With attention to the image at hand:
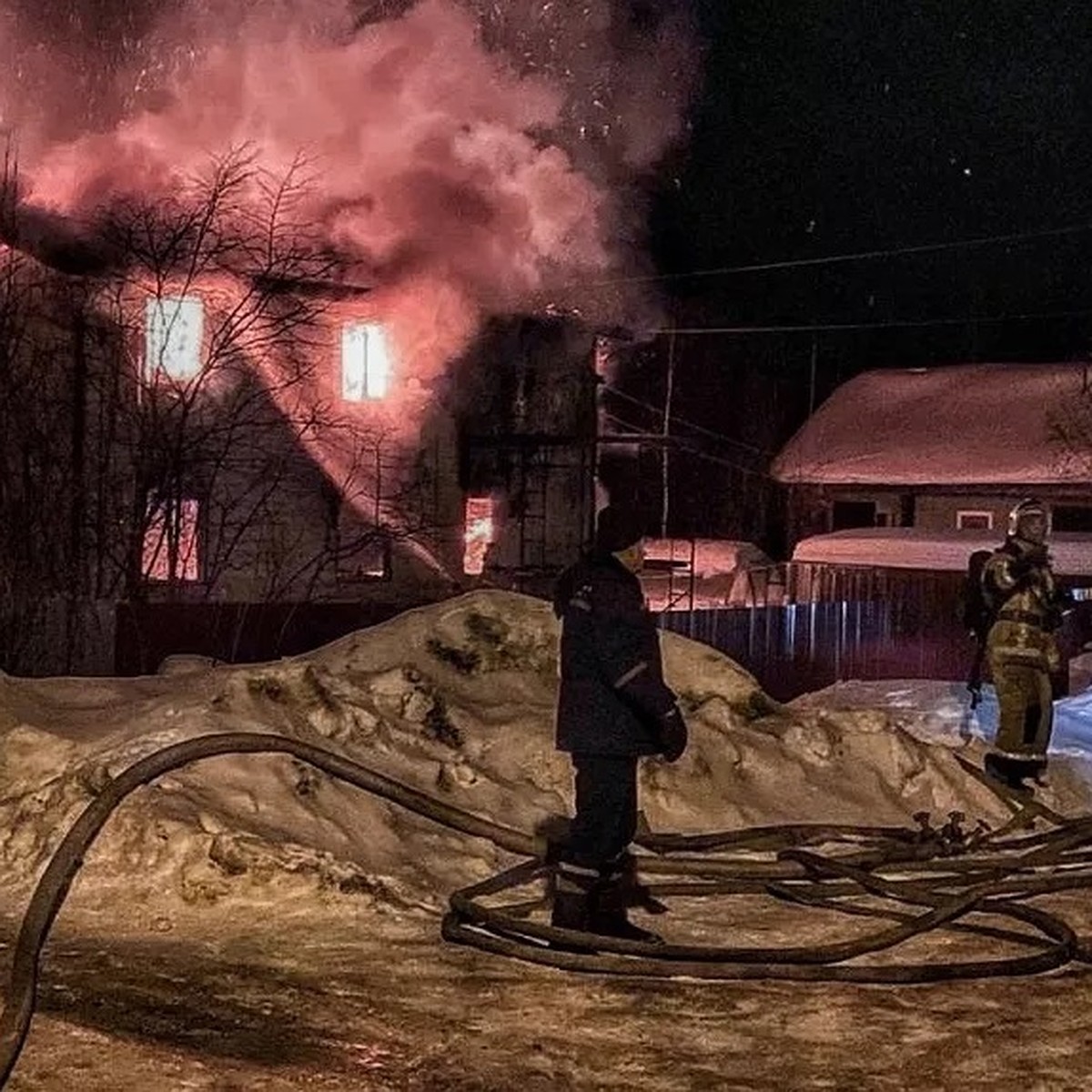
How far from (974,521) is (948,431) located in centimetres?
199

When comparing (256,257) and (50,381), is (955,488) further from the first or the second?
(50,381)

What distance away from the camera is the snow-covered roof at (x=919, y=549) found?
2745cm

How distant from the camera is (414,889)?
22.2 feet

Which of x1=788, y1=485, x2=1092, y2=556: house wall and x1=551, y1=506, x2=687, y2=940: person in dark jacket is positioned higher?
x1=788, y1=485, x2=1092, y2=556: house wall

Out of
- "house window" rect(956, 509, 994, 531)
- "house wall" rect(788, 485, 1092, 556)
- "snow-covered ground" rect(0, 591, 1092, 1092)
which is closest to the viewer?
Result: "snow-covered ground" rect(0, 591, 1092, 1092)

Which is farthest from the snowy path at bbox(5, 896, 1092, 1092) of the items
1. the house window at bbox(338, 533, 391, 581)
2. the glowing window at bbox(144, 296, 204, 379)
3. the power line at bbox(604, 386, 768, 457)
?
the power line at bbox(604, 386, 768, 457)

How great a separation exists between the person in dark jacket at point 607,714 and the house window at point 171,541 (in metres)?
13.3

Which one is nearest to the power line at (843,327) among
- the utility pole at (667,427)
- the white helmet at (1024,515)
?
the utility pole at (667,427)

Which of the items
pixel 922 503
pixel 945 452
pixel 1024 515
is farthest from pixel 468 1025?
pixel 922 503

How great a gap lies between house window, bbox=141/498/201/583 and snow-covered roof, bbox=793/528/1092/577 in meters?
12.4

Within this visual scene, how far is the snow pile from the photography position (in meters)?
6.65

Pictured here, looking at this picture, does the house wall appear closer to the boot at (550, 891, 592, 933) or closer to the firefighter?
the firefighter

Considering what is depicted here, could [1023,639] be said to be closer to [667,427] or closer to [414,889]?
[414,889]

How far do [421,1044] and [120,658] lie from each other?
10.9 m
